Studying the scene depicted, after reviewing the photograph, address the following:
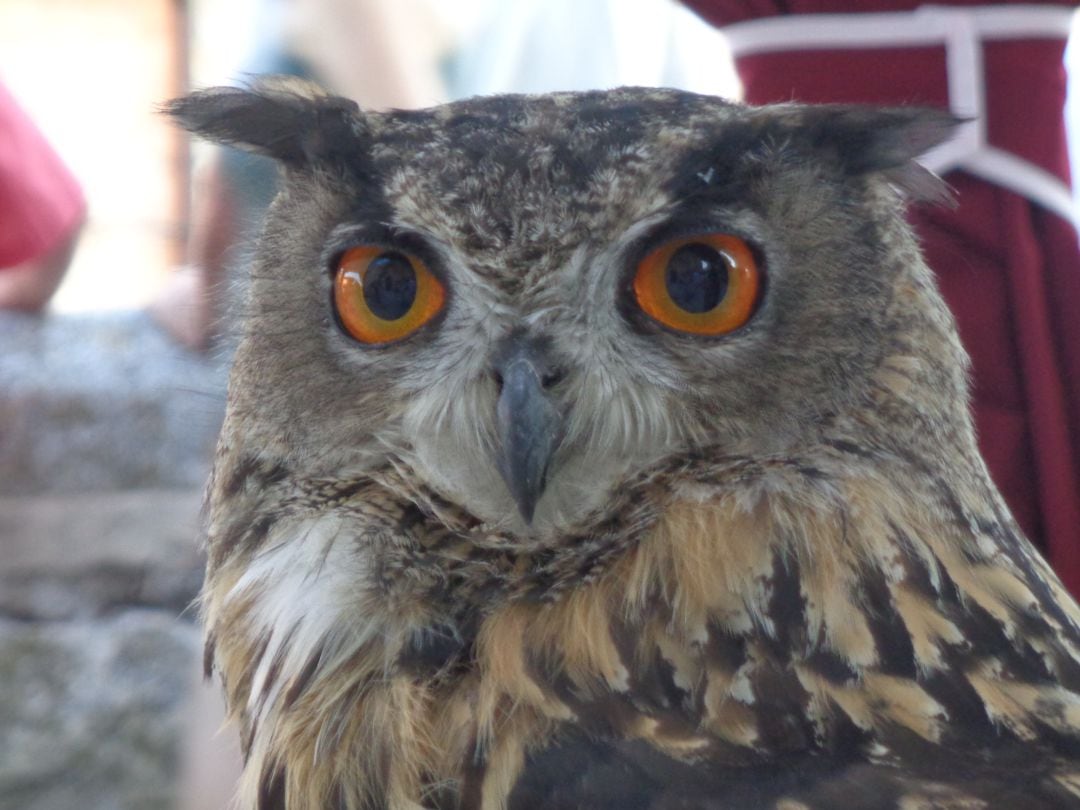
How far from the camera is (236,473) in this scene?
1077 mm

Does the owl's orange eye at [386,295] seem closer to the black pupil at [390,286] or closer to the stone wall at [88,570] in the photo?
the black pupil at [390,286]

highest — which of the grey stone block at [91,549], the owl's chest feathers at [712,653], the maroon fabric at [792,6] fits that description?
the maroon fabric at [792,6]

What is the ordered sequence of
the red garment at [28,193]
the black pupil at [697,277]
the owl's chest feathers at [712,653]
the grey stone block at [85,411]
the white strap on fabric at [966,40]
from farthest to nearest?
the grey stone block at [85,411] → the red garment at [28,193] → the white strap on fabric at [966,40] → the black pupil at [697,277] → the owl's chest feathers at [712,653]

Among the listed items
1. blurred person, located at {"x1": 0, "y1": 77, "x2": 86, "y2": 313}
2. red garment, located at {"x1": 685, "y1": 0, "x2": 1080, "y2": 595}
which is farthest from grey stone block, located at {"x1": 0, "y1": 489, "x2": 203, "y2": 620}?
red garment, located at {"x1": 685, "y1": 0, "x2": 1080, "y2": 595}

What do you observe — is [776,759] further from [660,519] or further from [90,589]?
[90,589]

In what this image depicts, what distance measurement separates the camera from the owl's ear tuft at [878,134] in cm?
98

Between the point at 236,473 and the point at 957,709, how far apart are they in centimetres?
66

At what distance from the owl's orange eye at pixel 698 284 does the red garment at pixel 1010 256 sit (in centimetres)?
45

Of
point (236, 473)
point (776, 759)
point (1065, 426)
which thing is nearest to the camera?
point (776, 759)

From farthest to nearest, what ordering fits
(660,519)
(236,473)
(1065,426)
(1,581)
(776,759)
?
(1,581) → (1065,426) → (236,473) → (660,519) → (776,759)

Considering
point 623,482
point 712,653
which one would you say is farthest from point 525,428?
point 712,653

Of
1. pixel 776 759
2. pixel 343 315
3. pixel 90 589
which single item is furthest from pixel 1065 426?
pixel 90 589

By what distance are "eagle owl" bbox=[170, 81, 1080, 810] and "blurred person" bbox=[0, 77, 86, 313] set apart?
3.51 ft

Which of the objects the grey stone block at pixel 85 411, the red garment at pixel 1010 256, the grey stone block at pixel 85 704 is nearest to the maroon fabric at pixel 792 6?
the red garment at pixel 1010 256
